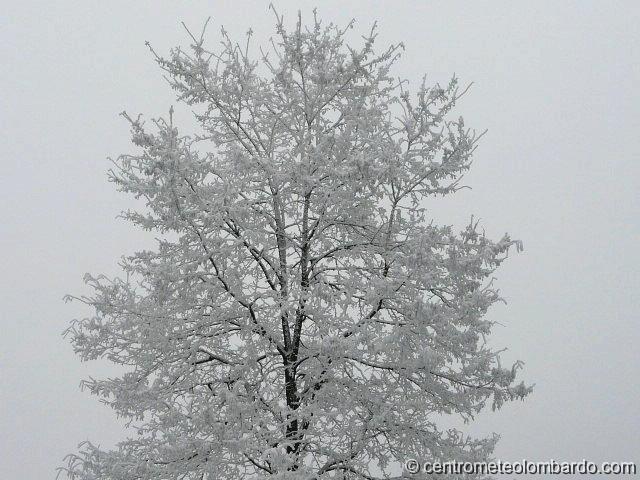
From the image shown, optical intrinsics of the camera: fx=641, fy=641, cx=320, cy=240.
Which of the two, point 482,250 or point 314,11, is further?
point 314,11

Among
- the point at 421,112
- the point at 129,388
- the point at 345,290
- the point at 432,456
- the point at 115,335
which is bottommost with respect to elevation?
the point at 432,456

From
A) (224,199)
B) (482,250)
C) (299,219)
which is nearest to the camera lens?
(482,250)

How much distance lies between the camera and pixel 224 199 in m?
8.37

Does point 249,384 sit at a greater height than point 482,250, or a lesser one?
lesser

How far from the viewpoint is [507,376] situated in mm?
8453

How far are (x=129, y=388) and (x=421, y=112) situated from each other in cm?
577

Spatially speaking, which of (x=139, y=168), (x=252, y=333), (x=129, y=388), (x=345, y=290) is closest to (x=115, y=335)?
(x=129, y=388)

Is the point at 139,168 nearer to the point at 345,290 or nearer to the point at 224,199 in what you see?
the point at 224,199

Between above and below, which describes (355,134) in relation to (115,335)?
above

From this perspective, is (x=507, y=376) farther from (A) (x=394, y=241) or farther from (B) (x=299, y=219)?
(B) (x=299, y=219)

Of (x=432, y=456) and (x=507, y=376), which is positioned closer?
(x=507, y=376)

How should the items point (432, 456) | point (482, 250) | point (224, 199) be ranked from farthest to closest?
point (432, 456), point (224, 199), point (482, 250)

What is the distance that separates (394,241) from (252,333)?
2.47 m

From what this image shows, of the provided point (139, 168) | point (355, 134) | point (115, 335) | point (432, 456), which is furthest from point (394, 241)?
point (115, 335)
